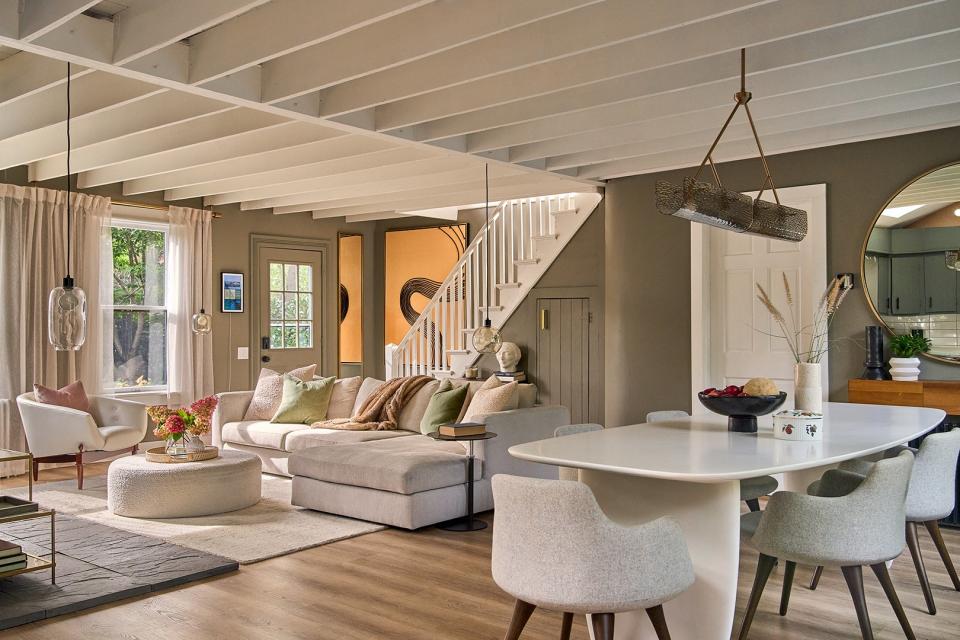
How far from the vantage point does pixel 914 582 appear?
4195mm

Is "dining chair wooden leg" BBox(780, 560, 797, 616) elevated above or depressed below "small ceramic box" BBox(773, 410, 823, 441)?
below

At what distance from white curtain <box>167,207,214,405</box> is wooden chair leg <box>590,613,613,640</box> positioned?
660 centimetres

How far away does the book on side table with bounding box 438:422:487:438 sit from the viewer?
5332 millimetres

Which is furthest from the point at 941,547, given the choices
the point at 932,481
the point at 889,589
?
the point at 889,589

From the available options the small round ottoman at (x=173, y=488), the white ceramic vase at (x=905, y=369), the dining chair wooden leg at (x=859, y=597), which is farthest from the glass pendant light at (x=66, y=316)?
the white ceramic vase at (x=905, y=369)

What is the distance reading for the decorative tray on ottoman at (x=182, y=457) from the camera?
18.3ft

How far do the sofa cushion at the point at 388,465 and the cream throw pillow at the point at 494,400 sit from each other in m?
0.31

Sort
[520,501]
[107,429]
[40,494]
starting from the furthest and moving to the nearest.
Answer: [107,429] → [40,494] → [520,501]

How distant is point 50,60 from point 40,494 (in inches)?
133

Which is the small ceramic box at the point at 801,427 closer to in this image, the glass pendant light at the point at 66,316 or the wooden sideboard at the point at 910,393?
the wooden sideboard at the point at 910,393

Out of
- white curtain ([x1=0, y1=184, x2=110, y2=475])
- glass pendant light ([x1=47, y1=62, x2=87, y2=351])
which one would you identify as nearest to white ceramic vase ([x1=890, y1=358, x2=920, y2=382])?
glass pendant light ([x1=47, y1=62, x2=87, y2=351])

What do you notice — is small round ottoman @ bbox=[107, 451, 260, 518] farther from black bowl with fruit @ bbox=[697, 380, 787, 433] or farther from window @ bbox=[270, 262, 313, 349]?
window @ bbox=[270, 262, 313, 349]

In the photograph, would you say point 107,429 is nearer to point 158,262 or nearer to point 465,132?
point 158,262

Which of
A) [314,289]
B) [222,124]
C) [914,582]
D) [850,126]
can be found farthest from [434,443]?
[314,289]
